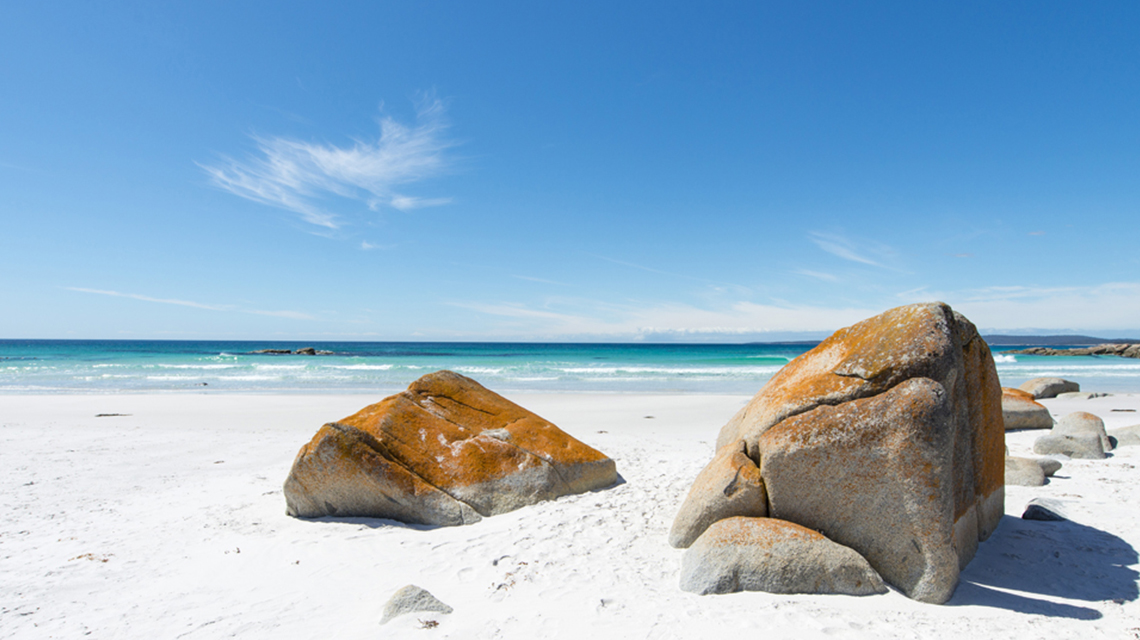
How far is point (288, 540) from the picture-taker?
17.5 feet

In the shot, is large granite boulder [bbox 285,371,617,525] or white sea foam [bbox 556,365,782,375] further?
white sea foam [bbox 556,365,782,375]

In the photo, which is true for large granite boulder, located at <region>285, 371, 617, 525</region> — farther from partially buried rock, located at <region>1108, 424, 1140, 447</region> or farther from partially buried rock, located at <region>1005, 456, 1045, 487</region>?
partially buried rock, located at <region>1108, 424, 1140, 447</region>

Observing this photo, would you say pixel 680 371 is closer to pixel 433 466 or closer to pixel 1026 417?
pixel 1026 417

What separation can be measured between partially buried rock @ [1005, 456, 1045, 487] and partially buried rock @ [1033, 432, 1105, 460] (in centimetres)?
171

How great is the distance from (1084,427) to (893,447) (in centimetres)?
769

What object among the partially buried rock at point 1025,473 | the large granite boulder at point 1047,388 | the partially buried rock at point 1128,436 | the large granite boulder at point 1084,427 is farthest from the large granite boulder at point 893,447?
the large granite boulder at point 1047,388

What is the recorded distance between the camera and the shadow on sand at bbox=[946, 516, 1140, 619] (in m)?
3.91

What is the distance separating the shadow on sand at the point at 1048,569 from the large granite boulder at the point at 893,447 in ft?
0.59

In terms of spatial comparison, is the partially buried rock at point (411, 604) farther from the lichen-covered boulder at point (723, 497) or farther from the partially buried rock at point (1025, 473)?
the partially buried rock at point (1025, 473)

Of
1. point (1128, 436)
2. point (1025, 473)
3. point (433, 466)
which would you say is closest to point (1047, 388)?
point (1128, 436)

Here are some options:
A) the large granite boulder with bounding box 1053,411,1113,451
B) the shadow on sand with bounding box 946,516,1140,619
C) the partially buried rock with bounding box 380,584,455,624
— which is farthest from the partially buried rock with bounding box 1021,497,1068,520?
the partially buried rock with bounding box 380,584,455,624

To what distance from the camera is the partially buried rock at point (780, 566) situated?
396cm

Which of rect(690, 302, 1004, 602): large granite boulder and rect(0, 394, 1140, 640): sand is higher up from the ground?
rect(690, 302, 1004, 602): large granite boulder

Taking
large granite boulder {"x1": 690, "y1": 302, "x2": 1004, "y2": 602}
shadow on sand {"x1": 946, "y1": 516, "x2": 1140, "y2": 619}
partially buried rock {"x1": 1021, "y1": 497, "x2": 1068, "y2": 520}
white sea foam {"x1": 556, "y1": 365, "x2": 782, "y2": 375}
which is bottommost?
shadow on sand {"x1": 946, "y1": 516, "x2": 1140, "y2": 619}
